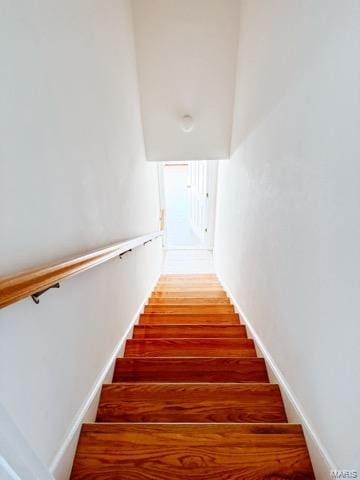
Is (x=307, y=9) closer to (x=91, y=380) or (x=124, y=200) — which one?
(x=124, y=200)

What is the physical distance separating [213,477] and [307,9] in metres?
1.92

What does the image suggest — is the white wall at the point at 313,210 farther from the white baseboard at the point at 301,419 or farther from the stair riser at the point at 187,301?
the stair riser at the point at 187,301

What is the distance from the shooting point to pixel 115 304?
1.56 meters

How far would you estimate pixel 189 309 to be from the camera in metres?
2.51

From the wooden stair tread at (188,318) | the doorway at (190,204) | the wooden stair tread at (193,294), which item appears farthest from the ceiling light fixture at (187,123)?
the wooden stair tread at (188,318)

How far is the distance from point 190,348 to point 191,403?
0.50m

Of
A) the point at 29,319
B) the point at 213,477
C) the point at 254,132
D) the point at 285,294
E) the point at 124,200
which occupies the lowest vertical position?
the point at 213,477

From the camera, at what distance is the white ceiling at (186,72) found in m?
2.35

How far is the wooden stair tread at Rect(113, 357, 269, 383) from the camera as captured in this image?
145cm

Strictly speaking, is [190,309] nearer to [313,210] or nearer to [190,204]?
[313,210]

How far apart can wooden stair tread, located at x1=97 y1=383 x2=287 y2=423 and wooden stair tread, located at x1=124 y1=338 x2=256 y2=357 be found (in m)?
Answer: 0.40

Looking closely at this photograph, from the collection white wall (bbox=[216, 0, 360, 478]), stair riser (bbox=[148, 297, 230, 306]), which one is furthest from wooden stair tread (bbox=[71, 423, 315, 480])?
stair riser (bbox=[148, 297, 230, 306])

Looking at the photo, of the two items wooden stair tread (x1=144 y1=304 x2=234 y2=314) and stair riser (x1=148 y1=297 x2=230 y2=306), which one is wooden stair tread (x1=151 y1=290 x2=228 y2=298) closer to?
stair riser (x1=148 y1=297 x2=230 y2=306)

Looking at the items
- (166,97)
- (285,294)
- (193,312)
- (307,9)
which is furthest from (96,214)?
(166,97)
